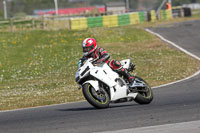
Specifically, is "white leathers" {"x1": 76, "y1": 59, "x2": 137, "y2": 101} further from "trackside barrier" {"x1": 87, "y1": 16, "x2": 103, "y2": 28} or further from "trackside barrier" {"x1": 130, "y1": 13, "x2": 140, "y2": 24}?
"trackside barrier" {"x1": 130, "y1": 13, "x2": 140, "y2": 24}

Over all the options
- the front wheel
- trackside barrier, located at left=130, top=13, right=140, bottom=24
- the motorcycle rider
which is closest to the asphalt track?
the front wheel

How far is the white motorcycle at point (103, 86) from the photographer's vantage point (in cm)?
892

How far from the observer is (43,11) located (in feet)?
190

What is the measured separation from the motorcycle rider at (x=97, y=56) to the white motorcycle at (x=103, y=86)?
0.46 ft

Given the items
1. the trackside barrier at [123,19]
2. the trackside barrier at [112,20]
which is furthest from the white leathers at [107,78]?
the trackside barrier at [123,19]

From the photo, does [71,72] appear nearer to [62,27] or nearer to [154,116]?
[154,116]

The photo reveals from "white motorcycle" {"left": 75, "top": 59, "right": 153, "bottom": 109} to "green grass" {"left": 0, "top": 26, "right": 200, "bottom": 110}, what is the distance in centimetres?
373

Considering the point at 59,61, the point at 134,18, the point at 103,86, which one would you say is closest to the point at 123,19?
the point at 134,18


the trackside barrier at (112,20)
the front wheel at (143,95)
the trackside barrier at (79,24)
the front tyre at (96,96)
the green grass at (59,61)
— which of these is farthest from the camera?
the trackside barrier at (112,20)

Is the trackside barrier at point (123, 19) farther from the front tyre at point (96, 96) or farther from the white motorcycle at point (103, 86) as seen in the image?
the front tyre at point (96, 96)

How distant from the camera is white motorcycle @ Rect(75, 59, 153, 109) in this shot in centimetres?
892

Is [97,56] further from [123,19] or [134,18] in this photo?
[134,18]

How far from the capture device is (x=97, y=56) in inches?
372

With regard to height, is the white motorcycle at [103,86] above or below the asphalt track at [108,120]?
above
